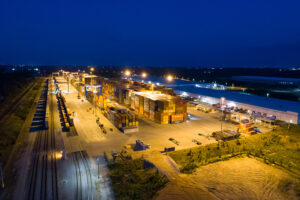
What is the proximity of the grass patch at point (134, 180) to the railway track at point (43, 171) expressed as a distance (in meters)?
3.83

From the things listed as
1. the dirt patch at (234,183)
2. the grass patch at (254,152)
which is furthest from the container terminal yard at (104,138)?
the dirt patch at (234,183)

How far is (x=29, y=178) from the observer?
13742mm

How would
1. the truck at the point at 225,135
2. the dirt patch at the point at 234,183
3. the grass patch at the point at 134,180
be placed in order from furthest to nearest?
1. the truck at the point at 225,135
2. the dirt patch at the point at 234,183
3. the grass patch at the point at 134,180

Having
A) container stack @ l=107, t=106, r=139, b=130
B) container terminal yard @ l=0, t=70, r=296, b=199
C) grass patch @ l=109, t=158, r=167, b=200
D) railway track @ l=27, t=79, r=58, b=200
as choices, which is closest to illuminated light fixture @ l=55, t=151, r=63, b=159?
container terminal yard @ l=0, t=70, r=296, b=199

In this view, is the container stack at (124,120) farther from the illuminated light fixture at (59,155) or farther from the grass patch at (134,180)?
the grass patch at (134,180)

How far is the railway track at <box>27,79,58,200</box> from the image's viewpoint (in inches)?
479

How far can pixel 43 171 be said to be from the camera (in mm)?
14609

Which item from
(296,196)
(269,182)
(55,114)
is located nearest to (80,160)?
(269,182)

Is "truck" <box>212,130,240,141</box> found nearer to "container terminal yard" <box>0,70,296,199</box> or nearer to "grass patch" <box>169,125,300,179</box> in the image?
"container terminal yard" <box>0,70,296,199</box>

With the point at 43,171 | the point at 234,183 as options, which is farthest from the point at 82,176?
the point at 234,183

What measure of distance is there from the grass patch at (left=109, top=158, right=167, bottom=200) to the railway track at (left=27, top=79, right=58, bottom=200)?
3.83m

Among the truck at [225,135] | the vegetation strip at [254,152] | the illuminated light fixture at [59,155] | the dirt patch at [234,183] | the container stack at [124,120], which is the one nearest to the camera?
the dirt patch at [234,183]

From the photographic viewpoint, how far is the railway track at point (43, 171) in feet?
39.9

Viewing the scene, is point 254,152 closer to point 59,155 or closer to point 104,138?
point 104,138
